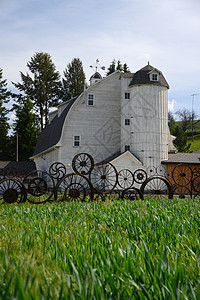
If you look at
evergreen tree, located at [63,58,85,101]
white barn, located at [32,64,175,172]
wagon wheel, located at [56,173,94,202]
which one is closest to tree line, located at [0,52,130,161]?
evergreen tree, located at [63,58,85,101]

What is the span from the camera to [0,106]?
59.1 m

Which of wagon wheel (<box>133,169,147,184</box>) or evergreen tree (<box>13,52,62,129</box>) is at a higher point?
evergreen tree (<box>13,52,62,129</box>)

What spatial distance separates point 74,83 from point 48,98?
18.5 feet

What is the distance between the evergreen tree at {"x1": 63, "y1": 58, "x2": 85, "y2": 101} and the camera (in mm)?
61344

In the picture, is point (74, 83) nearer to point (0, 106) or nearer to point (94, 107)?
point (0, 106)

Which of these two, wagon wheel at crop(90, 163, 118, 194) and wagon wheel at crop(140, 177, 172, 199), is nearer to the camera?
wagon wheel at crop(140, 177, 172, 199)

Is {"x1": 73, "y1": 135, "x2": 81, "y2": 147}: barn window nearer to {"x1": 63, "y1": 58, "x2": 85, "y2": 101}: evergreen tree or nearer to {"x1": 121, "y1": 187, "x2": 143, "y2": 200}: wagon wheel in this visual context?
{"x1": 121, "y1": 187, "x2": 143, "y2": 200}: wagon wheel

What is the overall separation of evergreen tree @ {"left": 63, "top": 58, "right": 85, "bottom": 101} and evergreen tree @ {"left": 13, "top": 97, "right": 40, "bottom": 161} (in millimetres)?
9088

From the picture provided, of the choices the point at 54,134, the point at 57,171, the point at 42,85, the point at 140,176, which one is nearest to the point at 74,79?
the point at 42,85

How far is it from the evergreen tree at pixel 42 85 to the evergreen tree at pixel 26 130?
4.26 meters

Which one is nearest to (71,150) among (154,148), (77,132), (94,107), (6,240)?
(77,132)

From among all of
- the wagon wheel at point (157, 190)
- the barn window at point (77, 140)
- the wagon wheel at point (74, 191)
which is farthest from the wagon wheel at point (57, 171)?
the barn window at point (77, 140)

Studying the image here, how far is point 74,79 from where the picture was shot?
62.6m

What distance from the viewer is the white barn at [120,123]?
31.3 m
